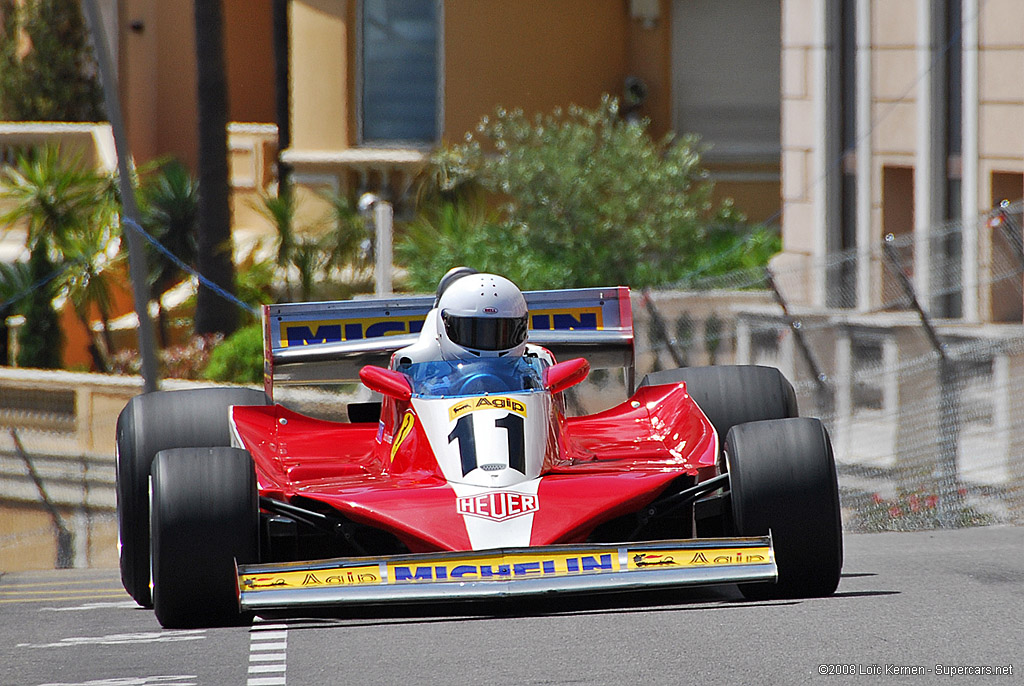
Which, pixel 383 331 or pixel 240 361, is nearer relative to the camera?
pixel 383 331

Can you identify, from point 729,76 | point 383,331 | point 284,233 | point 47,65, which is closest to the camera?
point 383,331

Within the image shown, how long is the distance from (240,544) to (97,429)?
453 inches

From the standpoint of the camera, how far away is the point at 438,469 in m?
7.46

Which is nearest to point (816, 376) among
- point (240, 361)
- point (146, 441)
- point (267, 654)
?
point (146, 441)

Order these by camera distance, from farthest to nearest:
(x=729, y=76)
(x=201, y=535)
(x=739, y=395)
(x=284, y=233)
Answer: (x=729, y=76) → (x=284, y=233) → (x=739, y=395) → (x=201, y=535)

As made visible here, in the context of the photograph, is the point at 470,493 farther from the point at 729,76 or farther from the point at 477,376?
the point at 729,76

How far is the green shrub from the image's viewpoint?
19.5 m

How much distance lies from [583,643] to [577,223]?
14.0m

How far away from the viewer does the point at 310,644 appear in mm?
6699

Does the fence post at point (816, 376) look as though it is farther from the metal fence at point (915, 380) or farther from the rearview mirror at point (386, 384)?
the rearview mirror at point (386, 384)

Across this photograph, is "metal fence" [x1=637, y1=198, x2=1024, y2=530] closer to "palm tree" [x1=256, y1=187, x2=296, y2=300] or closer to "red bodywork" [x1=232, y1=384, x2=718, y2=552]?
"red bodywork" [x1=232, y1=384, x2=718, y2=552]

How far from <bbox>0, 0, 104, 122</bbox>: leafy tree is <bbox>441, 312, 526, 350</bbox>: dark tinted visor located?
21.6 m

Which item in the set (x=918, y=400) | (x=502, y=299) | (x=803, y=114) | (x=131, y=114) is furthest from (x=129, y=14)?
(x=502, y=299)

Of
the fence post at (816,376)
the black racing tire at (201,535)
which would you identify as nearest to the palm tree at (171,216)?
the fence post at (816,376)
